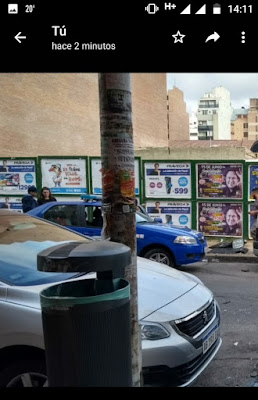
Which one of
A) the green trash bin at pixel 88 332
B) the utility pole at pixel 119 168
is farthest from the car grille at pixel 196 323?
the green trash bin at pixel 88 332

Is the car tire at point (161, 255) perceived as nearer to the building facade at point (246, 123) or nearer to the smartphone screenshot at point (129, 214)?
the smartphone screenshot at point (129, 214)

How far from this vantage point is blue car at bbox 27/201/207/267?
8.03 m

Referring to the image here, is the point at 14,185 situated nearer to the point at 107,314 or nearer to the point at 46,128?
the point at 107,314

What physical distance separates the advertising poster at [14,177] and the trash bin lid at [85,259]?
36.2 feet

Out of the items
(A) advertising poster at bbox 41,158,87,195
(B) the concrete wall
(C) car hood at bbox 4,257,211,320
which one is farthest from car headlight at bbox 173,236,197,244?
(B) the concrete wall

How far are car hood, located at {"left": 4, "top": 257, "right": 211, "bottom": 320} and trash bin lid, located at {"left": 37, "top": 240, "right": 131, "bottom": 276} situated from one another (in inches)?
35.5

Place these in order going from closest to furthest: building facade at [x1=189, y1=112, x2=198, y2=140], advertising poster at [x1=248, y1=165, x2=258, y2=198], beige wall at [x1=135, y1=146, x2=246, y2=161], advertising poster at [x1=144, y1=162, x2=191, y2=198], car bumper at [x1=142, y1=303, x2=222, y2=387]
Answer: car bumper at [x1=142, y1=303, x2=222, y2=387] → advertising poster at [x1=248, y1=165, x2=258, y2=198] → advertising poster at [x1=144, y1=162, x2=191, y2=198] → beige wall at [x1=135, y1=146, x2=246, y2=161] → building facade at [x1=189, y1=112, x2=198, y2=140]

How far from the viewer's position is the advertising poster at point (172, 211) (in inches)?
457

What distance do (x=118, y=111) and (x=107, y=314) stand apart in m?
1.35

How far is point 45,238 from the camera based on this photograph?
4.26 meters

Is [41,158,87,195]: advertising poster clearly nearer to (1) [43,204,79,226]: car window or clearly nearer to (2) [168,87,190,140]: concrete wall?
(1) [43,204,79,226]: car window
